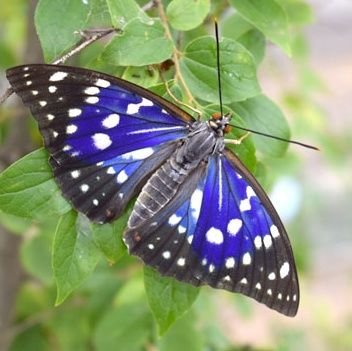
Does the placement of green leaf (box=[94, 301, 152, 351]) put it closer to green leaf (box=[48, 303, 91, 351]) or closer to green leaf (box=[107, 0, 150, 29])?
green leaf (box=[48, 303, 91, 351])

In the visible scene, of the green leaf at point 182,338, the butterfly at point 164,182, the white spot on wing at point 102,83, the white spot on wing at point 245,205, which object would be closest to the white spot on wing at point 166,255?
the butterfly at point 164,182

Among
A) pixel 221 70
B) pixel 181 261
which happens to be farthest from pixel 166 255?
pixel 221 70

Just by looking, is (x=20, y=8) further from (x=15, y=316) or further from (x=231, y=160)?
(x=231, y=160)

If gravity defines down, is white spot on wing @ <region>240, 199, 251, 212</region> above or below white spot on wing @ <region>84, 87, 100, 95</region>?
below

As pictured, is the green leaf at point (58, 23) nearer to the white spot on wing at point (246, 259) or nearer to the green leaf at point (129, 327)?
the white spot on wing at point (246, 259)

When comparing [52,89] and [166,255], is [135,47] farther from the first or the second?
[166,255]

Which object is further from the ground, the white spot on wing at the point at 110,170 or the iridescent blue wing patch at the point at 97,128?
the iridescent blue wing patch at the point at 97,128

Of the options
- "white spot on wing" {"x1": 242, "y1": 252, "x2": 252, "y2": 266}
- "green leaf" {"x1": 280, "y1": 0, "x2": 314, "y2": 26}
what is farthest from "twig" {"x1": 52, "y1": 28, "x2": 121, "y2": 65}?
"green leaf" {"x1": 280, "y1": 0, "x2": 314, "y2": 26}
